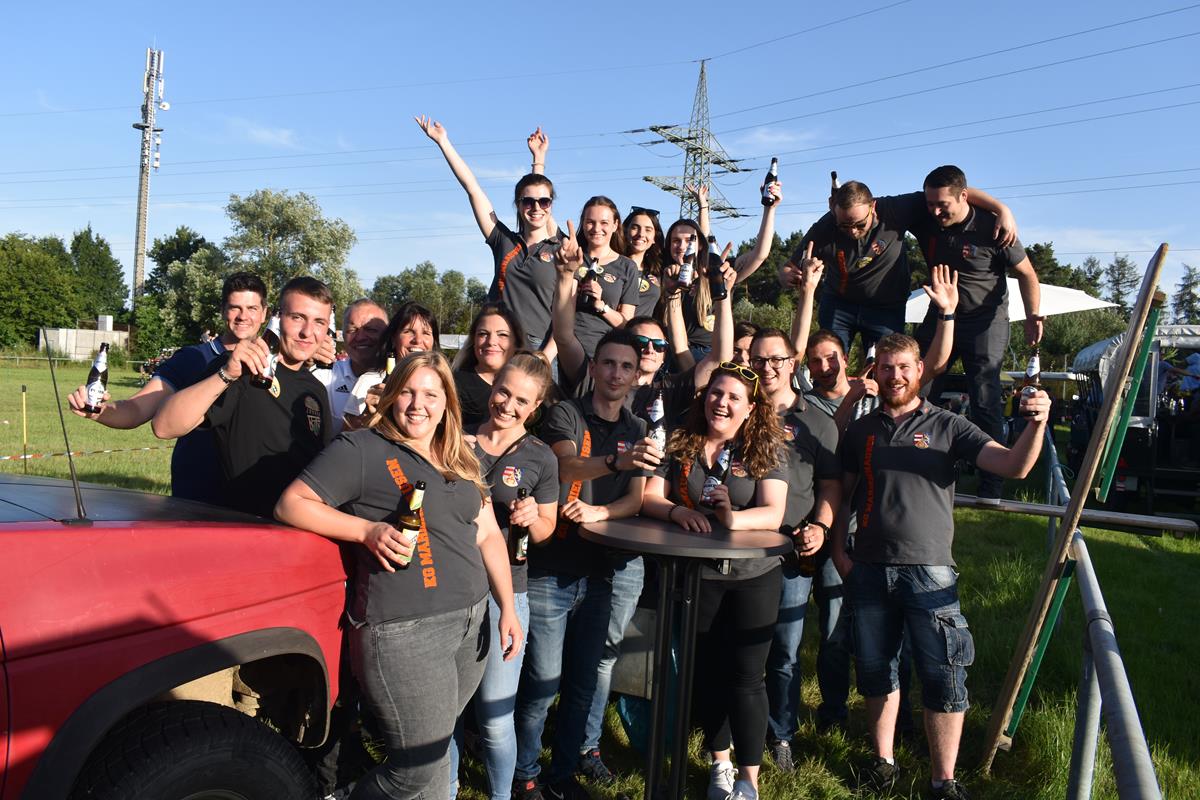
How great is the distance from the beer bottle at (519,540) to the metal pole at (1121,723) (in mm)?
2154

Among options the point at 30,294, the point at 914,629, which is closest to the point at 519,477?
the point at 914,629

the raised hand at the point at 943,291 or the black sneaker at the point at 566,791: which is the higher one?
the raised hand at the point at 943,291

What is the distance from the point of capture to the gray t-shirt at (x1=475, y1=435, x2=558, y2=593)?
3660 millimetres

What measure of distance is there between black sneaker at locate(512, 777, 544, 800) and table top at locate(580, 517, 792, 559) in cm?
132

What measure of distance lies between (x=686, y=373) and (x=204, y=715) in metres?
3.43

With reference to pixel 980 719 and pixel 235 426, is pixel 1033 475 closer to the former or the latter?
pixel 980 719

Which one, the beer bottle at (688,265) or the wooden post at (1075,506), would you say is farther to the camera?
the beer bottle at (688,265)

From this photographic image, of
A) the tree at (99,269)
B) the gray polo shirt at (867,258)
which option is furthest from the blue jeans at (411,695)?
the tree at (99,269)

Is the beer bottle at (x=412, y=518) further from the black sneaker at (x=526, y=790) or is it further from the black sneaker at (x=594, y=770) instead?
the black sneaker at (x=594, y=770)

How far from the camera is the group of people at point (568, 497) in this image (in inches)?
119

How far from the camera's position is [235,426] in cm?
343

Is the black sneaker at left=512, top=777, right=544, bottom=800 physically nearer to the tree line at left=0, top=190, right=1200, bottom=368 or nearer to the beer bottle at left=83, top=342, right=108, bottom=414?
the beer bottle at left=83, top=342, right=108, bottom=414

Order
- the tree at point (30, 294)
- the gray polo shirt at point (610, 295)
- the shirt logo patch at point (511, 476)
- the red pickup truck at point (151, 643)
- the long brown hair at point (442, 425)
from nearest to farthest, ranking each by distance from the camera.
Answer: the red pickup truck at point (151, 643) < the long brown hair at point (442, 425) < the shirt logo patch at point (511, 476) < the gray polo shirt at point (610, 295) < the tree at point (30, 294)

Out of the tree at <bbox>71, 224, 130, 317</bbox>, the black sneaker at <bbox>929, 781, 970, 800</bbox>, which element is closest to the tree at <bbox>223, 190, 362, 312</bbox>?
the black sneaker at <bbox>929, 781, 970, 800</bbox>
